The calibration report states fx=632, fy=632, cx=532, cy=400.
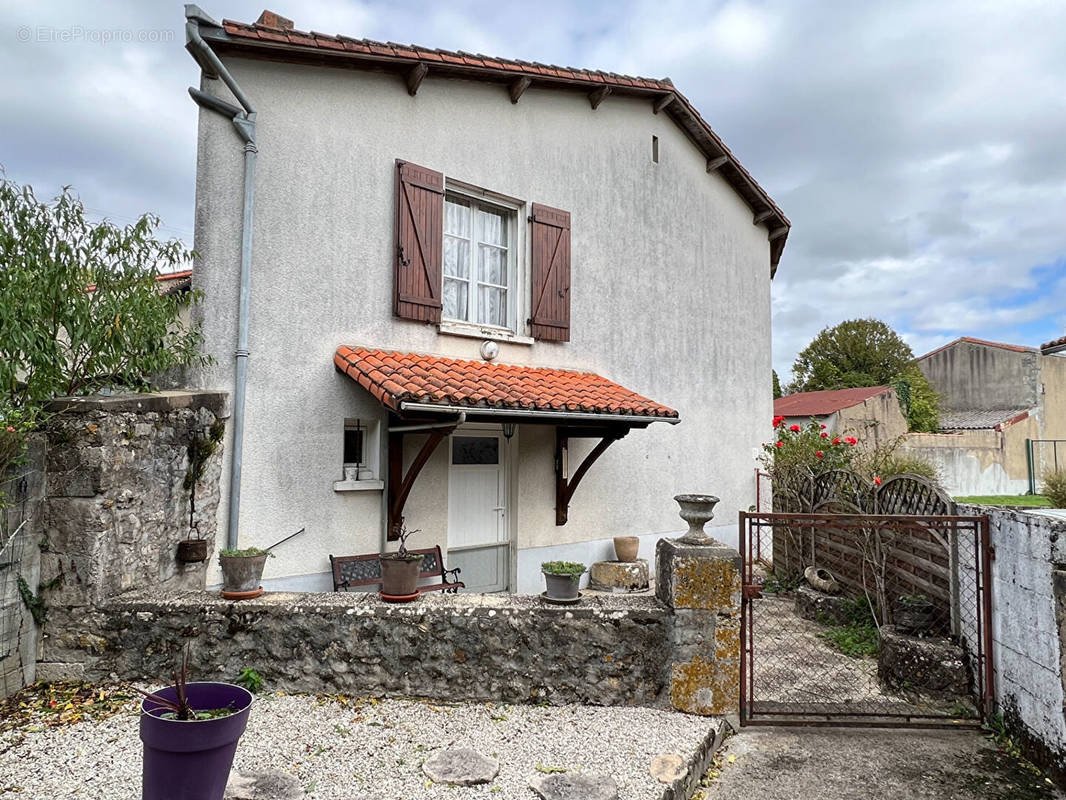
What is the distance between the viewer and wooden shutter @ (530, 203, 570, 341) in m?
7.76

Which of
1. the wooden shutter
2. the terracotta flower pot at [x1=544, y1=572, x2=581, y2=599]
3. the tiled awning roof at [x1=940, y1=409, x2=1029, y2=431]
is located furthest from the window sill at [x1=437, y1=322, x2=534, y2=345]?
the tiled awning roof at [x1=940, y1=409, x2=1029, y2=431]

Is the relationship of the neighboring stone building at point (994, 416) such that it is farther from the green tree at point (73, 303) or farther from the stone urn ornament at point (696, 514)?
the green tree at point (73, 303)

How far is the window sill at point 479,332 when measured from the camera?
7.00 meters

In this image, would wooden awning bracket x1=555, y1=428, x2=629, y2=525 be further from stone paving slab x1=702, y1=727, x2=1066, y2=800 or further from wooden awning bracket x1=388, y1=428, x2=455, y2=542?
stone paving slab x1=702, y1=727, x2=1066, y2=800

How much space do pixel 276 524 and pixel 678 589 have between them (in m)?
3.66

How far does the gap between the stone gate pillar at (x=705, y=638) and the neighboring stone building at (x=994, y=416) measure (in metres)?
16.9

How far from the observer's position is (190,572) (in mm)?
5262

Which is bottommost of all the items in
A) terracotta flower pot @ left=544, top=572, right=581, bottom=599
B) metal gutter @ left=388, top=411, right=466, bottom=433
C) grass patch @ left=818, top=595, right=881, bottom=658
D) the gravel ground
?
grass patch @ left=818, top=595, right=881, bottom=658

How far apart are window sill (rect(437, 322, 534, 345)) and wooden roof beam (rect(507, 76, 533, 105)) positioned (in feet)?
9.26

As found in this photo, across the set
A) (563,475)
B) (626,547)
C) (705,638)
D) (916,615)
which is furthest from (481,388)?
(916,615)

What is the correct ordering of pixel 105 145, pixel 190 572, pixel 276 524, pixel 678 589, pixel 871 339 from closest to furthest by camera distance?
pixel 678 589 → pixel 190 572 → pixel 276 524 → pixel 105 145 → pixel 871 339

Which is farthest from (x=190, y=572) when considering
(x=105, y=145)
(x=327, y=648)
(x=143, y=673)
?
(x=105, y=145)

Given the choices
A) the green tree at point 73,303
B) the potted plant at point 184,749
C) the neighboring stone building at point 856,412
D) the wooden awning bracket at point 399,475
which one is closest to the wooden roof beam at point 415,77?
the green tree at point 73,303

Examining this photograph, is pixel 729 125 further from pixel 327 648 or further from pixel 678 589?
pixel 327 648
